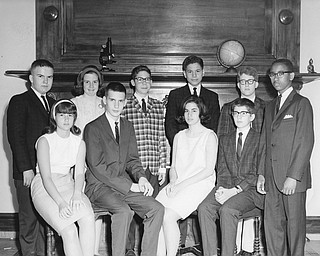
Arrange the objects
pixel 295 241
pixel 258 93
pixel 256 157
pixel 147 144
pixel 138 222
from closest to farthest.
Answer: pixel 295 241 < pixel 256 157 < pixel 147 144 < pixel 138 222 < pixel 258 93

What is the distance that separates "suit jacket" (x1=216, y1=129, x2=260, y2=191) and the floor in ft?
3.73

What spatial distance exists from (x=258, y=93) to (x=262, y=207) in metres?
1.45

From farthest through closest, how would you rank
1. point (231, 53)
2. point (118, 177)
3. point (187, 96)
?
point (231, 53) → point (187, 96) → point (118, 177)

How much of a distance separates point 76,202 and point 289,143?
169cm

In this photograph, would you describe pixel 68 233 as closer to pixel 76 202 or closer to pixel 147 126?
pixel 76 202

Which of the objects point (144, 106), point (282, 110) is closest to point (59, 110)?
point (144, 106)

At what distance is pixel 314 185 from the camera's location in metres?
5.12

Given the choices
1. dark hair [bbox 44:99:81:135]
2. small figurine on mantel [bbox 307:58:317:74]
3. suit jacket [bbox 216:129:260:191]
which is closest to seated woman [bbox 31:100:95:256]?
dark hair [bbox 44:99:81:135]

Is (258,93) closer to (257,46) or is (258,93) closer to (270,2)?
(257,46)

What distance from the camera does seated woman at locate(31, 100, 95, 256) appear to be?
346 centimetres

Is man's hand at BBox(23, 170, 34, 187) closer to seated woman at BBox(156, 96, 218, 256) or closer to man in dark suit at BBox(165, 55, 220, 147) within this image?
seated woman at BBox(156, 96, 218, 256)

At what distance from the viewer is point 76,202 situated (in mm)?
3535

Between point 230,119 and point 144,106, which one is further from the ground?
point 144,106

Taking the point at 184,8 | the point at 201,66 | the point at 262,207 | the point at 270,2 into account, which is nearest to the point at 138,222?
the point at 262,207
